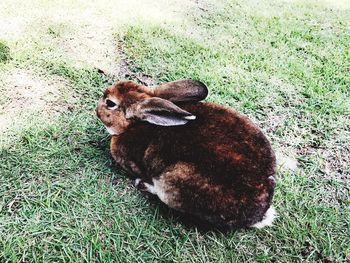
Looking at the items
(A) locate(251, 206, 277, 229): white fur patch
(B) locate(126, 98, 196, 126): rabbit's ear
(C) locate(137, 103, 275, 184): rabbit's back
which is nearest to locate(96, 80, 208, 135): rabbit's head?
(B) locate(126, 98, 196, 126): rabbit's ear

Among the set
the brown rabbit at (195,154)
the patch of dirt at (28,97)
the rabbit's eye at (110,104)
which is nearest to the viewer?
the brown rabbit at (195,154)

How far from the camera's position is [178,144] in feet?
7.89

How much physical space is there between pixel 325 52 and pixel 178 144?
2.79 meters

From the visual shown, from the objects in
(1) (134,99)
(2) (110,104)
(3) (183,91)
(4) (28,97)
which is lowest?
(4) (28,97)

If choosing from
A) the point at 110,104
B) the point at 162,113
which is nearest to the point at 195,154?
the point at 162,113

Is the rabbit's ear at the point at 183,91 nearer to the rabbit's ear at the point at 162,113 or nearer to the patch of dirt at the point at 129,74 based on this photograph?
the rabbit's ear at the point at 162,113

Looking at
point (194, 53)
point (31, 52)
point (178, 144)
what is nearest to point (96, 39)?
point (31, 52)

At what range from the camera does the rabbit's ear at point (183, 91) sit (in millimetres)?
2666

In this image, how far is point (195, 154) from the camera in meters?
2.34

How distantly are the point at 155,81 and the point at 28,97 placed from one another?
109cm

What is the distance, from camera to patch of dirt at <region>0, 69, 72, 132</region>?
3.05 m

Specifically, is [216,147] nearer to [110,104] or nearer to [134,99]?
[134,99]

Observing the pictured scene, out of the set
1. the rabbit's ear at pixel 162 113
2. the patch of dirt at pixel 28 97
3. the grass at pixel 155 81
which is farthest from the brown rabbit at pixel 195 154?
the patch of dirt at pixel 28 97

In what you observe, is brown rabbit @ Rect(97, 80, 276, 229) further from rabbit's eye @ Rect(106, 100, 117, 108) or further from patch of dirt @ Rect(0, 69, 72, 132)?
patch of dirt @ Rect(0, 69, 72, 132)
